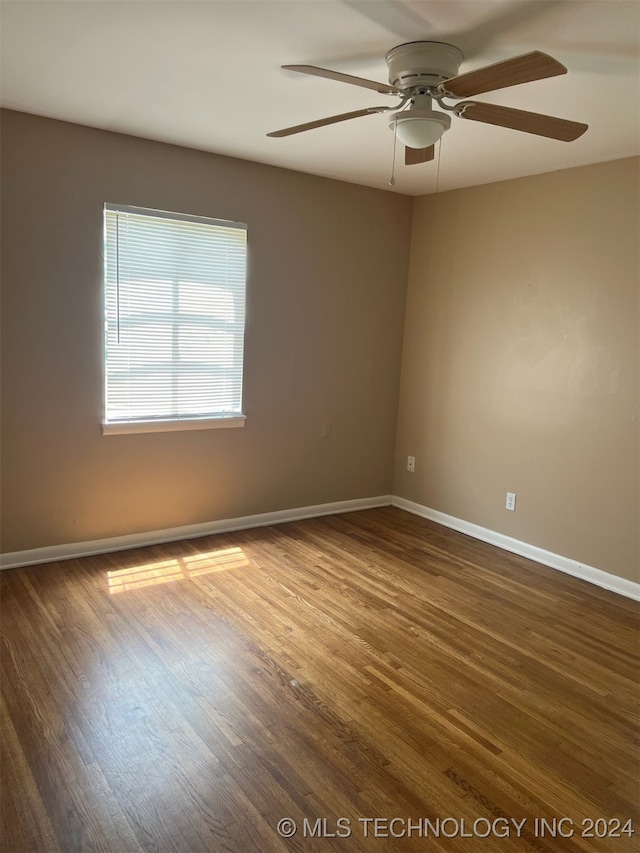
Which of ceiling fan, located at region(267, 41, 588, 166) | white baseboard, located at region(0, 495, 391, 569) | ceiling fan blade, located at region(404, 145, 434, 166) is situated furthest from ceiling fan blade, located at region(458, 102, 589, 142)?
white baseboard, located at region(0, 495, 391, 569)

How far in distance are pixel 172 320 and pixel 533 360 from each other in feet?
7.71

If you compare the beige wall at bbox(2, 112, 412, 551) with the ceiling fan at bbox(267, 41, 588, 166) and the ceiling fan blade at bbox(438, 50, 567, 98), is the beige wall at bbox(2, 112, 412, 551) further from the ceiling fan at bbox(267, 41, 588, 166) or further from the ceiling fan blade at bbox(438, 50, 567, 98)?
the ceiling fan blade at bbox(438, 50, 567, 98)

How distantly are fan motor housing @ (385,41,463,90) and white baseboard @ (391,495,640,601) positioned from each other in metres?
2.90

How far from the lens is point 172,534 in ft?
13.3

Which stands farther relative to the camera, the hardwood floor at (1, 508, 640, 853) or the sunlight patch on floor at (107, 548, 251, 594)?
the sunlight patch on floor at (107, 548, 251, 594)

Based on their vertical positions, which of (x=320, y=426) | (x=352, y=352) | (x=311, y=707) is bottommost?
(x=311, y=707)

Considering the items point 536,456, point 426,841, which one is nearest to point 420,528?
point 536,456

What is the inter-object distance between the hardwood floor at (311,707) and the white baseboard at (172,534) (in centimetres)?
10

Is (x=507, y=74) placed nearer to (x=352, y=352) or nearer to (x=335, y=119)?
(x=335, y=119)

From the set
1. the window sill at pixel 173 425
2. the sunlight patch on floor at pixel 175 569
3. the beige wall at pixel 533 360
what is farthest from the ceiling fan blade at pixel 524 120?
the sunlight patch on floor at pixel 175 569

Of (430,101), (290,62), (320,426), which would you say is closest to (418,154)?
(430,101)

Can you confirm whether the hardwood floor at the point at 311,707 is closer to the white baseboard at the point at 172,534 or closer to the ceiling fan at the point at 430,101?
the white baseboard at the point at 172,534

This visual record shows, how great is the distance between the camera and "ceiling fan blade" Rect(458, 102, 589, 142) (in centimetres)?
217

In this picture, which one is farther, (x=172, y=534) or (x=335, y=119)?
(x=172, y=534)
